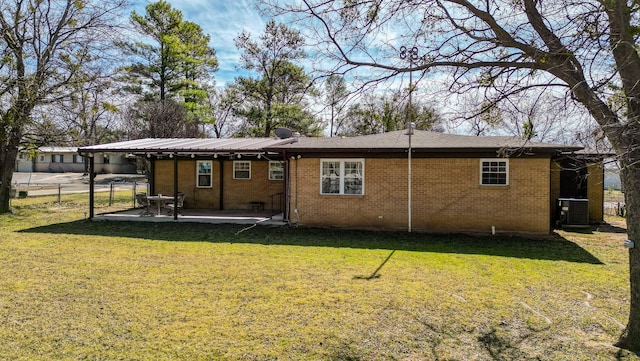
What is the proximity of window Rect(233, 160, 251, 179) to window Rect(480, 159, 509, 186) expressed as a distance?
9747mm

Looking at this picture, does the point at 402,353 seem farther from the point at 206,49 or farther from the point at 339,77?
the point at 206,49

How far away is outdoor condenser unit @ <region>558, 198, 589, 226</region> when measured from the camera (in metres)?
13.5

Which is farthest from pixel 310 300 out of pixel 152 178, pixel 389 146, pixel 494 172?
pixel 152 178

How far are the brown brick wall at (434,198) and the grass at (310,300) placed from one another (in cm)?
154

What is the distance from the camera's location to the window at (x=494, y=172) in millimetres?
11977

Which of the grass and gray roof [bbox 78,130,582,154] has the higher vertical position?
gray roof [bbox 78,130,582,154]

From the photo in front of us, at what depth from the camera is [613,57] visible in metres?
4.41

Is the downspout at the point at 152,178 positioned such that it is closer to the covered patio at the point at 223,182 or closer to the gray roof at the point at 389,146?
the covered patio at the point at 223,182

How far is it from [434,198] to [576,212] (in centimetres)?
537

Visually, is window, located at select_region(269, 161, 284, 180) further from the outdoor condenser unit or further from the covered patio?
the outdoor condenser unit

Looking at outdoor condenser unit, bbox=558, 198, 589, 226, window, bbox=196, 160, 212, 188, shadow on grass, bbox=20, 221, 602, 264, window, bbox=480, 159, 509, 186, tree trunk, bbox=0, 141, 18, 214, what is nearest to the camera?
shadow on grass, bbox=20, 221, 602, 264

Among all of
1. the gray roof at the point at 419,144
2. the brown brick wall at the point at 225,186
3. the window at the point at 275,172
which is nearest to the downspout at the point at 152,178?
the brown brick wall at the point at 225,186

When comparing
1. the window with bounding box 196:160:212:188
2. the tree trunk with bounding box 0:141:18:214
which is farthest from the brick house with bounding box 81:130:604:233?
the tree trunk with bounding box 0:141:18:214

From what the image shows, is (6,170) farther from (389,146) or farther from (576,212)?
(576,212)
